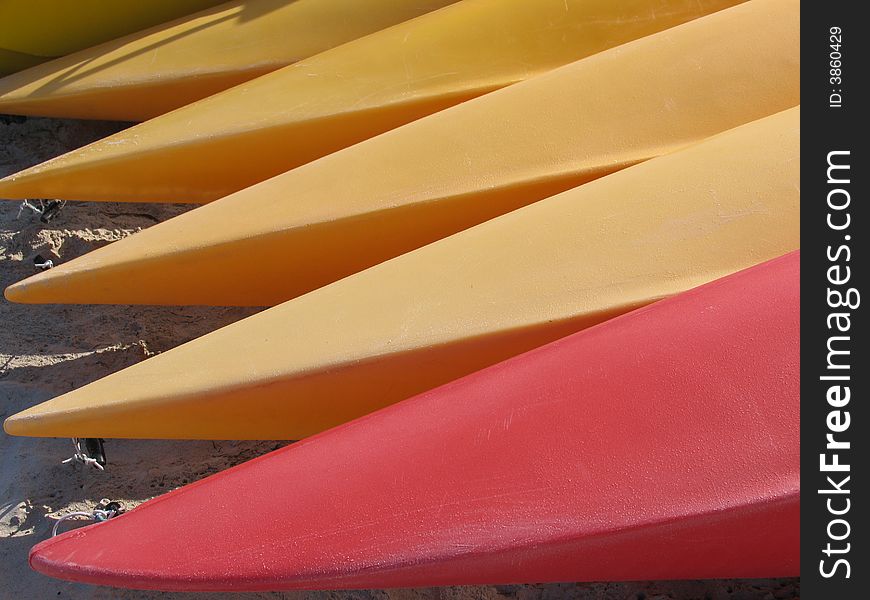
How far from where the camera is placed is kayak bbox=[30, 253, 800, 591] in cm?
140

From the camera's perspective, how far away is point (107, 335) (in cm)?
242

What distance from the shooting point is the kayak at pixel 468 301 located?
67.6 inches

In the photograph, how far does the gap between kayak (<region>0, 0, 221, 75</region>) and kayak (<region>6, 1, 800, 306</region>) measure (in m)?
1.03

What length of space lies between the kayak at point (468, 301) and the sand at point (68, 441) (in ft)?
0.83

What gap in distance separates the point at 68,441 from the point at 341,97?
1.19 m

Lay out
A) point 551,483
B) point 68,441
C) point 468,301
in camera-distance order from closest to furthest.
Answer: point 551,483
point 468,301
point 68,441

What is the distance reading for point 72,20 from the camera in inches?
Result: 112

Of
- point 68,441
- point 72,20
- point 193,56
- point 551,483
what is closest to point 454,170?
point 551,483

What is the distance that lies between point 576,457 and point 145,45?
2055mm

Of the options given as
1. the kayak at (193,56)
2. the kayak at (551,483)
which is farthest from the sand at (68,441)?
the kayak at (551,483)
